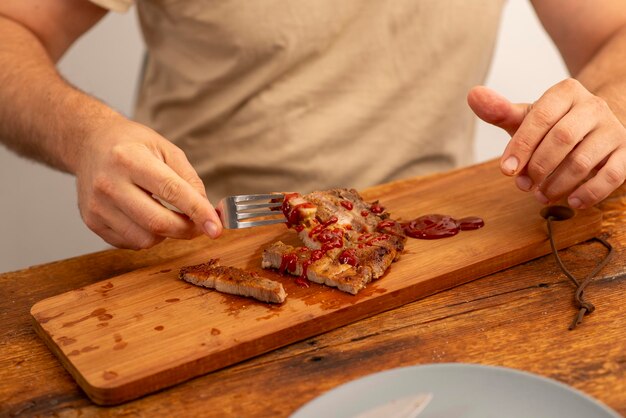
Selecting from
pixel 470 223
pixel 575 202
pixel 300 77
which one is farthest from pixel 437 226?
pixel 300 77

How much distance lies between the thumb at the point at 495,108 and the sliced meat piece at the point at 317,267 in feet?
1.57

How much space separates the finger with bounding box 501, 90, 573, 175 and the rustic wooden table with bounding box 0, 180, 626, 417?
231mm

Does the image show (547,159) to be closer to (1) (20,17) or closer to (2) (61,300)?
(2) (61,300)

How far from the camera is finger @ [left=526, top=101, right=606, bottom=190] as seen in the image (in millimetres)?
1830

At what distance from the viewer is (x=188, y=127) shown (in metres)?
2.67

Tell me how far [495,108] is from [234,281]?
73 centimetres

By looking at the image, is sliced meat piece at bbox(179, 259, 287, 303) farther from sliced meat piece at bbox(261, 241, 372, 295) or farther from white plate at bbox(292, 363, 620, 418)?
white plate at bbox(292, 363, 620, 418)

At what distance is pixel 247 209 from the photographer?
1.88 m

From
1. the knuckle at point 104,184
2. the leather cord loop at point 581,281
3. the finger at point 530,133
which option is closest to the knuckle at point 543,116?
the finger at point 530,133

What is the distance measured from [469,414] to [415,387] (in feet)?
0.32

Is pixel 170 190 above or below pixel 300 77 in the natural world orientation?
below

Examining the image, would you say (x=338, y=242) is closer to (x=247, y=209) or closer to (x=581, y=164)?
(x=247, y=209)

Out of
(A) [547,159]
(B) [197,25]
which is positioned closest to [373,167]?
(B) [197,25]

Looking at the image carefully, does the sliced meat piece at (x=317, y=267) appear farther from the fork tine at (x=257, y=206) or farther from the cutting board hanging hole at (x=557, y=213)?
the cutting board hanging hole at (x=557, y=213)
